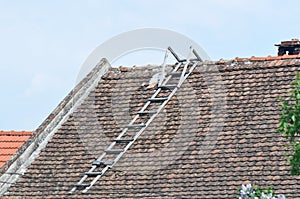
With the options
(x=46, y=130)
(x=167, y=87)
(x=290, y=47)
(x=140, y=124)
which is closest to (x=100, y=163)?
(x=140, y=124)

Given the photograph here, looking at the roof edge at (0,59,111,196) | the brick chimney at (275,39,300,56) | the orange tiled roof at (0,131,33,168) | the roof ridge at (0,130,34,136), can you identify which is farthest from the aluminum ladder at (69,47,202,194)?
the roof ridge at (0,130,34,136)

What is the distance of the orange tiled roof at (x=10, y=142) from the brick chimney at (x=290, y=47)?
5560 millimetres

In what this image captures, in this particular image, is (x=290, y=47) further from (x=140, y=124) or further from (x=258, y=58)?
(x=140, y=124)

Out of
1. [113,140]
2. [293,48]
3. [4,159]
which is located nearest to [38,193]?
[113,140]

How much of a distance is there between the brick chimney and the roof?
1873mm

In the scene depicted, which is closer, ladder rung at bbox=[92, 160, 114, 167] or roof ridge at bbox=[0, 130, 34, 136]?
ladder rung at bbox=[92, 160, 114, 167]

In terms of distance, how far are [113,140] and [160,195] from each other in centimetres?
202

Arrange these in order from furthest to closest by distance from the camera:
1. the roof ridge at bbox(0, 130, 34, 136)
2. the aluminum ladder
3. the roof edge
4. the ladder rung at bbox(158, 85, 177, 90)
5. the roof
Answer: the roof ridge at bbox(0, 130, 34, 136)
the ladder rung at bbox(158, 85, 177, 90)
the roof edge
the aluminum ladder
the roof

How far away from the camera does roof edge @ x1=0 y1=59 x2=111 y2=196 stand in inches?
829

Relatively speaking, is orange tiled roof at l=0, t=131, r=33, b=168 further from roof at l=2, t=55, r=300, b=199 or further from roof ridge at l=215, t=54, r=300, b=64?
roof ridge at l=215, t=54, r=300, b=64

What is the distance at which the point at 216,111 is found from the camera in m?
20.8

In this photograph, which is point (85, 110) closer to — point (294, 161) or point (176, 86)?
point (176, 86)

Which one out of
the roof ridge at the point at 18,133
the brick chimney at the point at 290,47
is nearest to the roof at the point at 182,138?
the brick chimney at the point at 290,47

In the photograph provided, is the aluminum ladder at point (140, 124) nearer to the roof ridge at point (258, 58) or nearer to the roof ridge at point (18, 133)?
the roof ridge at point (258, 58)
